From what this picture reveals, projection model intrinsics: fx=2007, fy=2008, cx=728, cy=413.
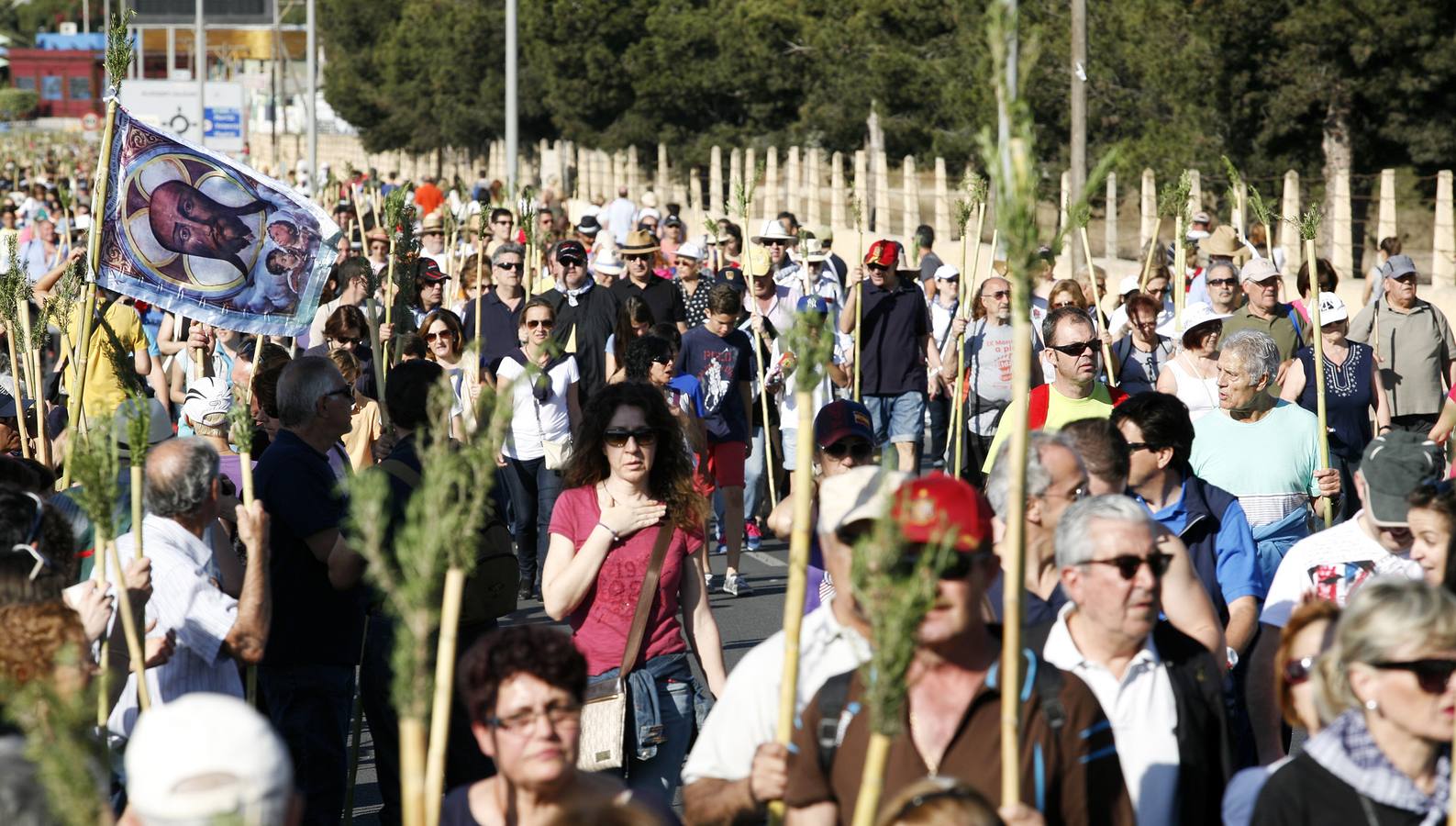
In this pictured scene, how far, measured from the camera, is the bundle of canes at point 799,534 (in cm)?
331

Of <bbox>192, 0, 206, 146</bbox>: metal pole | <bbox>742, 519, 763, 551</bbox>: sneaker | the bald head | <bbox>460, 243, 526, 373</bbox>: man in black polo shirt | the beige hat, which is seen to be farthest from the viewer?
<bbox>192, 0, 206, 146</bbox>: metal pole

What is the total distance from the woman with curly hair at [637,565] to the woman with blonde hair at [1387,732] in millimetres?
2282

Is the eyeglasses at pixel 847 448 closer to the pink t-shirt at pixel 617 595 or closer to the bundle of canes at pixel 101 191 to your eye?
the pink t-shirt at pixel 617 595

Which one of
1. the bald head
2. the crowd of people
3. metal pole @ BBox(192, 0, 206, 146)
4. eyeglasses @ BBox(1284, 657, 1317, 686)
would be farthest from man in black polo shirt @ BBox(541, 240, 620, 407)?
metal pole @ BBox(192, 0, 206, 146)

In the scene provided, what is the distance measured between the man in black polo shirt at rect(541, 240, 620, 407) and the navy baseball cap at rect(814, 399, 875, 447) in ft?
15.9

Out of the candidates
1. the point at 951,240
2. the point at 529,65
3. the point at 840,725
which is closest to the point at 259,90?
the point at 529,65

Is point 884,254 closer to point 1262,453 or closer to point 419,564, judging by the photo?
point 1262,453

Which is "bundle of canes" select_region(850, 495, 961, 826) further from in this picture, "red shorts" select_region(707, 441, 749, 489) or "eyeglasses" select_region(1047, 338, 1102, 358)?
"red shorts" select_region(707, 441, 749, 489)

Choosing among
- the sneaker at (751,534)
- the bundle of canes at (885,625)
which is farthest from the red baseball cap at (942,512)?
the sneaker at (751,534)

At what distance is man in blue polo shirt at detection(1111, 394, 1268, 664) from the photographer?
558cm

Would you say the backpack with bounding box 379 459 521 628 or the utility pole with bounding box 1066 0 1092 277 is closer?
the backpack with bounding box 379 459 521 628

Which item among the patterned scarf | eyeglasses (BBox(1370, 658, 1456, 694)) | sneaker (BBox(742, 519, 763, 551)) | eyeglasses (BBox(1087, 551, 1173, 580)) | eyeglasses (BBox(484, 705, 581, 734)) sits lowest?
sneaker (BBox(742, 519, 763, 551))

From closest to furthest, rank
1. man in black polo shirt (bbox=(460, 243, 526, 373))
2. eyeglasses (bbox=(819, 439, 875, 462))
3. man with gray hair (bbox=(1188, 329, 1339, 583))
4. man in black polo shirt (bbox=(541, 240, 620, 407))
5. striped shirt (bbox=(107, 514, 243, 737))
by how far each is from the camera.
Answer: striped shirt (bbox=(107, 514, 243, 737)) → eyeglasses (bbox=(819, 439, 875, 462)) → man with gray hair (bbox=(1188, 329, 1339, 583)) → man in black polo shirt (bbox=(460, 243, 526, 373)) → man in black polo shirt (bbox=(541, 240, 620, 407))

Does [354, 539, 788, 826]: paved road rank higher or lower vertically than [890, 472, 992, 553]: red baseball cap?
lower
